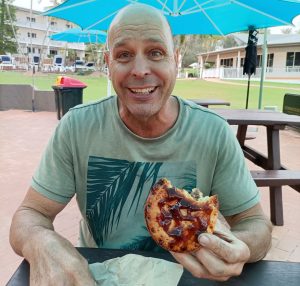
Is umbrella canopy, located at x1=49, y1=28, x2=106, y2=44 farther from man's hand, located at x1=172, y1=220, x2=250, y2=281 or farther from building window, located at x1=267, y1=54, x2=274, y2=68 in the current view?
building window, located at x1=267, y1=54, x2=274, y2=68

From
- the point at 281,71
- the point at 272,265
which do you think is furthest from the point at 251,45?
the point at 281,71

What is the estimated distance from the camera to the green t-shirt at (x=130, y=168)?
4.26ft

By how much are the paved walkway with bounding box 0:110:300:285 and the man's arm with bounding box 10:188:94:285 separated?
1630mm

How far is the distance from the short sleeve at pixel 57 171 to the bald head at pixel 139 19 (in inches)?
16.2

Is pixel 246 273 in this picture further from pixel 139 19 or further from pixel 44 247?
pixel 139 19

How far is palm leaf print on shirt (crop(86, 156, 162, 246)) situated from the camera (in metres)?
1.30

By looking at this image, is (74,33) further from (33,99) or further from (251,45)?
(251,45)

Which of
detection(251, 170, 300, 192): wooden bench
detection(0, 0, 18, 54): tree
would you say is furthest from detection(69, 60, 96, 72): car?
detection(251, 170, 300, 192): wooden bench

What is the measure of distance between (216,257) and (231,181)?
48cm

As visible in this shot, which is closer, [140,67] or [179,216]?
[179,216]

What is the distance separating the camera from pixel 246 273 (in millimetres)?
1021

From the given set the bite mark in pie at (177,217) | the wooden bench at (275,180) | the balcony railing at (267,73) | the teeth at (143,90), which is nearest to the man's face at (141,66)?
the teeth at (143,90)

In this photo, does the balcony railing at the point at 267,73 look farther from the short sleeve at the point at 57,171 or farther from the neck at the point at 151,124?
the short sleeve at the point at 57,171

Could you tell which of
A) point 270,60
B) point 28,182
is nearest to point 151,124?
point 28,182
